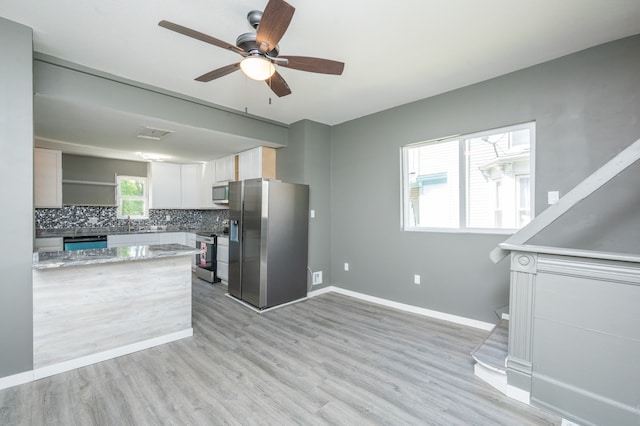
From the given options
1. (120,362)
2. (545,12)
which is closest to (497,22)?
(545,12)

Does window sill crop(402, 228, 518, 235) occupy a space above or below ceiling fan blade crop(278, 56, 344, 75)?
below

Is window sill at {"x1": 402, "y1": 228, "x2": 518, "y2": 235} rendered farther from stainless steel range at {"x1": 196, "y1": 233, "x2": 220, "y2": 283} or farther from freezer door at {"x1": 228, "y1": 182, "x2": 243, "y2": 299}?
stainless steel range at {"x1": 196, "y1": 233, "x2": 220, "y2": 283}

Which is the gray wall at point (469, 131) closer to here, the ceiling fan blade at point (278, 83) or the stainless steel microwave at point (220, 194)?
the ceiling fan blade at point (278, 83)

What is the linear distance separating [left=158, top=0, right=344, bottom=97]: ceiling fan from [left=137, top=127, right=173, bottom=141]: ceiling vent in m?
1.80

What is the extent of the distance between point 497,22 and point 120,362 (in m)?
4.08

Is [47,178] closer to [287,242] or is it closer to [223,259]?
[223,259]

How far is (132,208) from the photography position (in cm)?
603

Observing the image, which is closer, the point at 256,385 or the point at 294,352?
the point at 256,385

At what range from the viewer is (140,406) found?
1838mm

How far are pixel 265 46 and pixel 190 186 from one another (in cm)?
505

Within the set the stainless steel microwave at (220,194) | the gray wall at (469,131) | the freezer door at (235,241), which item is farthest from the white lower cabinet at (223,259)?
the gray wall at (469,131)

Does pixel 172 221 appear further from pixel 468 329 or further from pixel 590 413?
pixel 590 413

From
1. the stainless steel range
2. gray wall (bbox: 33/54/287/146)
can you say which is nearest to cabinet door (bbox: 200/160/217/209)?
the stainless steel range

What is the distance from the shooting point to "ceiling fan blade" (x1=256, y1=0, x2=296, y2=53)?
1447mm
